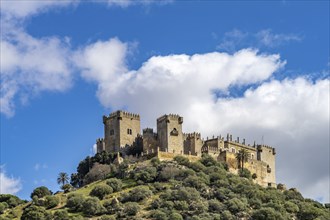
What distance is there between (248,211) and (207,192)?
20.1 feet

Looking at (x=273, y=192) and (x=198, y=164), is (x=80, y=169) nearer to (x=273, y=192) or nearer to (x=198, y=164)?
(x=198, y=164)

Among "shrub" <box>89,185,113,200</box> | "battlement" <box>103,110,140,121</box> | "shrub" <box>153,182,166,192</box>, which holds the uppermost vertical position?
"battlement" <box>103,110,140,121</box>

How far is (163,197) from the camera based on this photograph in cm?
9738

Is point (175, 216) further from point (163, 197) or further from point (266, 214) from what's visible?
point (266, 214)

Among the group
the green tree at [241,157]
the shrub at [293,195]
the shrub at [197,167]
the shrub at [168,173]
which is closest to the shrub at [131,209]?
the shrub at [168,173]

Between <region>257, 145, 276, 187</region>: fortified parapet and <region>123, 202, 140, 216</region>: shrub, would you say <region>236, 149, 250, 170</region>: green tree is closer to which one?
<region>257, 145, 276, 187</region>: fortified parapet

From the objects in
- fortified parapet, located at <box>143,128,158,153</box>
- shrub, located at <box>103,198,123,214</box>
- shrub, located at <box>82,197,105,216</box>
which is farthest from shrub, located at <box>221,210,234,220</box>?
fortified parapet, located at <box>143,128,158,153</box>

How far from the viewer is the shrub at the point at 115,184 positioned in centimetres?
→ 10156

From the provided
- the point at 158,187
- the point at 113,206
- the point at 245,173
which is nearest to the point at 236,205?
the point at 158,187

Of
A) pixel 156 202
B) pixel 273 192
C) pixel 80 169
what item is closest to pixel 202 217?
pixel 156 202

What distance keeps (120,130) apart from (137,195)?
17.6m

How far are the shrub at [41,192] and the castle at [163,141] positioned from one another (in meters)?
10.9

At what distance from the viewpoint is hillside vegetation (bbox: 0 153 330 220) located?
93938 millimetres

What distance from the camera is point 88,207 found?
310 ft
